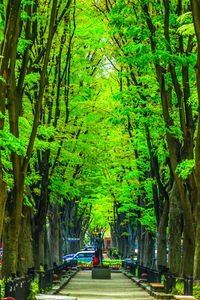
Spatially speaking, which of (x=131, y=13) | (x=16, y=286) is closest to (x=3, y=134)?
(x=16, y=286)

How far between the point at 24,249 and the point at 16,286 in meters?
7.06

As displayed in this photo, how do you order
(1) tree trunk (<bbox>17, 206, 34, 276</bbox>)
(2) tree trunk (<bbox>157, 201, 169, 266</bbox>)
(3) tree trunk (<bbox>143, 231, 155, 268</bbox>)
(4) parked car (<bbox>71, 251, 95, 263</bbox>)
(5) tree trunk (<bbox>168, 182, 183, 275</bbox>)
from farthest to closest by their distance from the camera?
1. (4) parked car (<bbox>71, 251, 95, 263</bbox>)
2. (3) tree trunk (<bbox>143, 231, 155, 268</bbox>)
3. (2) tree trunk (<bbox>157, 201, 169, 266</bbox>)
4. (5) tree trunk (<bbox>168, 182, 183, 275</bbox>)
5. (1) tree trunk (<bbox>17, 206, 34, 276</bbox>)

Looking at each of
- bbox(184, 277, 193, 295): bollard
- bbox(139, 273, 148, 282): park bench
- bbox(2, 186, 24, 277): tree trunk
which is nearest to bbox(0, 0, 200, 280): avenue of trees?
bbox(2, 186, 24, 277): tree trunk

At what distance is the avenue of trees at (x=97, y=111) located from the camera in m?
14.6

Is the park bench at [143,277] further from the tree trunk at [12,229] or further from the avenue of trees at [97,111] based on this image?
the tree trunk at [12,229]

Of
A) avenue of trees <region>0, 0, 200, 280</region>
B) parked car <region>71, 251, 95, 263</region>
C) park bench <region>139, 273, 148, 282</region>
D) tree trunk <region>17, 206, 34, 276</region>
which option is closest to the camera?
avenue of trees <region>0, 0, 200, 280</region>


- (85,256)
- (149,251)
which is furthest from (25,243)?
(85,256)

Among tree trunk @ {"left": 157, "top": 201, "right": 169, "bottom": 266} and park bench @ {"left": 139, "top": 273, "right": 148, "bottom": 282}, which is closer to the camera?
tree trunk @ {"left": 157, "top": 201, "right": 169, "bottom": 266}

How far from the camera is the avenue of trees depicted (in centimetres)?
1461

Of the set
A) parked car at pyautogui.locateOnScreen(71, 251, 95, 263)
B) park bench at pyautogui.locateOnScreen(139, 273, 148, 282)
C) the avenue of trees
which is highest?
the avenue of trees

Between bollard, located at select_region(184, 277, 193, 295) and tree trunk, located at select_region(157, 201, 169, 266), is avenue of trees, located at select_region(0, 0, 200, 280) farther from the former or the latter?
bollard, located at select_region(184, 277, 193, 295)

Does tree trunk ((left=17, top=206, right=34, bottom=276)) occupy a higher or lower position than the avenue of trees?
lower

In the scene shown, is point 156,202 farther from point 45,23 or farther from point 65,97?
point 45,23

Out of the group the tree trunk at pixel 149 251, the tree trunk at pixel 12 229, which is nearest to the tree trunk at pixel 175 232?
the tree trunk at pixel 12 229
